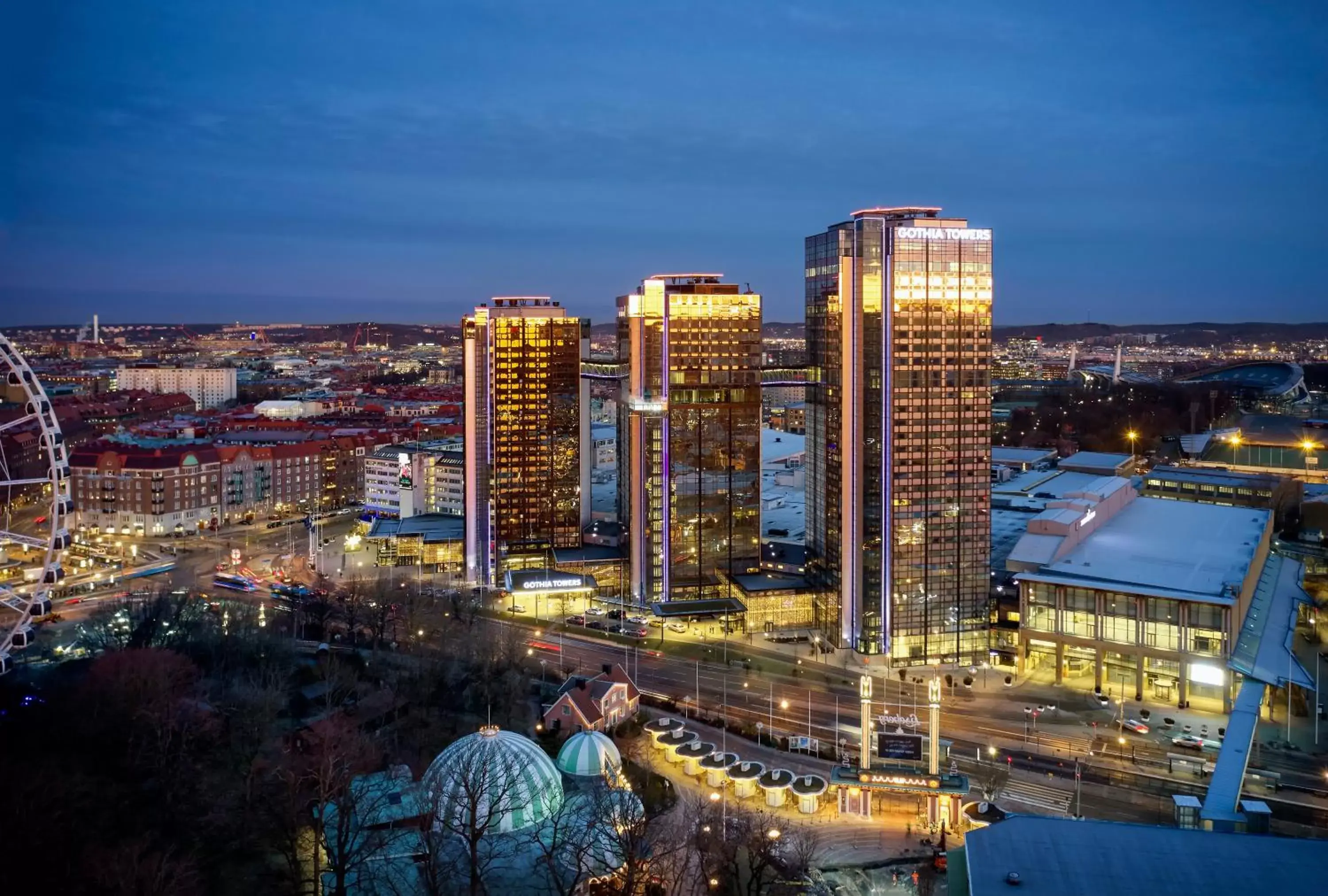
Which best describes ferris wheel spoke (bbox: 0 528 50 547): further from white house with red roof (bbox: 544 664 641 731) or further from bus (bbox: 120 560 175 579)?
bus (bbox: 120 560 175 579)

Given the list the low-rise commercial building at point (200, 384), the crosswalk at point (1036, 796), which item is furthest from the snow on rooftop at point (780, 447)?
the low-rise commercial building at point (200, 384)

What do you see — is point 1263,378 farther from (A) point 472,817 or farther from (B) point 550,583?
(A) point 472,817

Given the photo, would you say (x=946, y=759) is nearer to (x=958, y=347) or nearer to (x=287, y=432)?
(x=958, y=347)

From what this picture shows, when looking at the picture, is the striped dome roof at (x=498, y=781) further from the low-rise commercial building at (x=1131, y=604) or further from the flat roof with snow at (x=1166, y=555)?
the flat roof with snow at (x=1166, y=555)

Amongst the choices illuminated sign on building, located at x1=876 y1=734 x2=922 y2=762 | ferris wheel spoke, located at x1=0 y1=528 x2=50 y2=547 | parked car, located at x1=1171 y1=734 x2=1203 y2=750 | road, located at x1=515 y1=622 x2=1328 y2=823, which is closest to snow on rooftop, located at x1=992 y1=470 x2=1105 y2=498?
road, located at x1=515 y1=622 x2=1328 y2=823

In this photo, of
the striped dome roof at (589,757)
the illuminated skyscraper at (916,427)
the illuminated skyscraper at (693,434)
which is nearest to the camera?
the striped dome roof at (589,757)

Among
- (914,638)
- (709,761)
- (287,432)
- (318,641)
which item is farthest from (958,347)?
(287,432)
